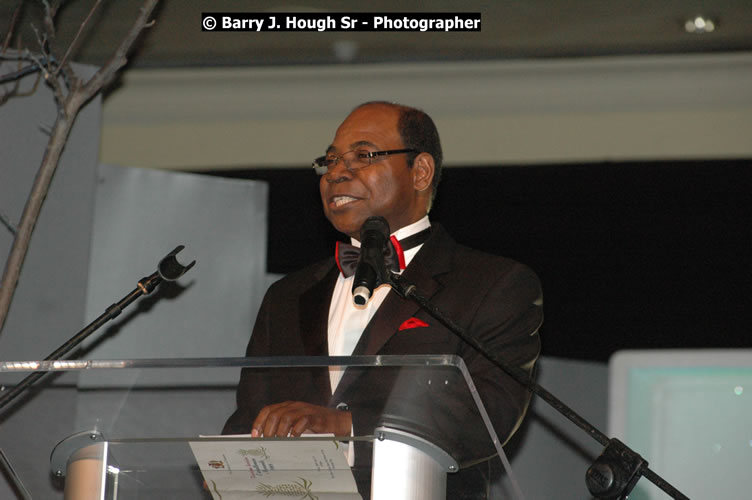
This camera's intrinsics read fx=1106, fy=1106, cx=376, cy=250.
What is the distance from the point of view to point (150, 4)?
10.7 ft

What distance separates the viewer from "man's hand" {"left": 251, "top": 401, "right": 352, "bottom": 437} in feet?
5.27

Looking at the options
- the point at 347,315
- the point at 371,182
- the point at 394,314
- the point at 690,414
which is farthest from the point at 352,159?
the point at 690,414

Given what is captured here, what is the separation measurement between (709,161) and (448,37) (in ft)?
3.74

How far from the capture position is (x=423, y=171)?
2.88m

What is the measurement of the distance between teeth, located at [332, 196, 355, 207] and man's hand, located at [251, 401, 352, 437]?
1.13m

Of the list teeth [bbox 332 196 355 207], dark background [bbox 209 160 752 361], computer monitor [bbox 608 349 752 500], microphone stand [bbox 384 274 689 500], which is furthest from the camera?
dark background [bbox 209 160 752 361]

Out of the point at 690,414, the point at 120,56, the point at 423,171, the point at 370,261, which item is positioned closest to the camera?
the point at 370,261

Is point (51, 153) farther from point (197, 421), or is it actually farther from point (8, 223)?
point (197, 421)

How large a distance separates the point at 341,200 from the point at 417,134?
0.32 meters

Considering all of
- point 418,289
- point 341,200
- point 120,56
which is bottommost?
point 418,289

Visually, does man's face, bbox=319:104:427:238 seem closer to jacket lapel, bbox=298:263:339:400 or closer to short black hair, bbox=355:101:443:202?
short black hair, bbox=355:101:443:202

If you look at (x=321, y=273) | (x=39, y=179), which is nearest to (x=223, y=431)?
(x=321, y=273)

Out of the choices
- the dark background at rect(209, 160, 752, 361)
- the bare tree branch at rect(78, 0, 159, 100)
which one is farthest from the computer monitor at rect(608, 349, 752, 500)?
the bare tree branch at rect(78, 0, 159, 100)

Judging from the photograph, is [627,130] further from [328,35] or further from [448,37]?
[328,35]
